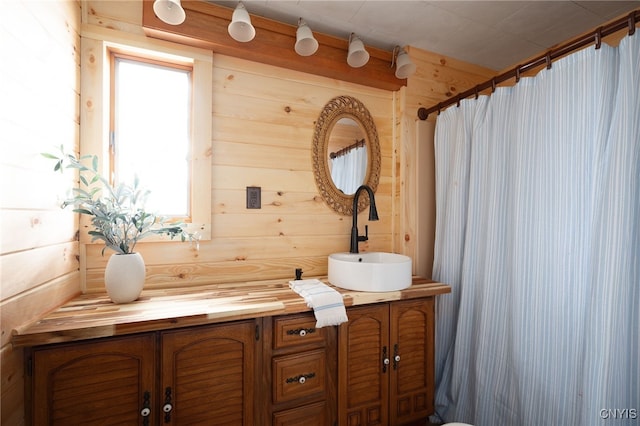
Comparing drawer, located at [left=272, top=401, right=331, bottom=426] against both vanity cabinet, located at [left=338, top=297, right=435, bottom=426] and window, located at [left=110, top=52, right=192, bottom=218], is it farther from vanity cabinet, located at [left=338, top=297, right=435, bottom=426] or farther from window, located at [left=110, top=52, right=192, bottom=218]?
window, located at [left=110, top=52, right=192, bottom=218]

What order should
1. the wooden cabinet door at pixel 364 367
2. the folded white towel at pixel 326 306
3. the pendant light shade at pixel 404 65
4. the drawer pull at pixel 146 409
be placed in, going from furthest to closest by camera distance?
the pendant light shade at pixel 404 65 → the wooden cabinet door at pixel 364 367 → the folded white towel at pixel 326 306 → the drawer pull at pixel 146 409

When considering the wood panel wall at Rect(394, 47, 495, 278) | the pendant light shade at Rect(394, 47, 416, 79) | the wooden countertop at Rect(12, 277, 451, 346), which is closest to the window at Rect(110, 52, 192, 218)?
the wooden countertop at Rect(12, 277, 451, 346)

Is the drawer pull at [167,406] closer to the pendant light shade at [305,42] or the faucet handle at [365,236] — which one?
the faucet handle at [365,236]

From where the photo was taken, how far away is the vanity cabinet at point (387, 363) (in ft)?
4.62

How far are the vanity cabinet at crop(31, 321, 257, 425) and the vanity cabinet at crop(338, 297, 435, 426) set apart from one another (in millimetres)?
478

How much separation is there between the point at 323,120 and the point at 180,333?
4.62ft

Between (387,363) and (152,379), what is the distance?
3.54ft

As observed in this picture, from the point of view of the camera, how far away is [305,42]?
1535 millimetres

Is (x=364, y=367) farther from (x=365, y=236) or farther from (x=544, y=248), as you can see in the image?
(x=544, y=248)

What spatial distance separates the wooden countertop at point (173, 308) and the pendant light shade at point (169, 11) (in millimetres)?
1257

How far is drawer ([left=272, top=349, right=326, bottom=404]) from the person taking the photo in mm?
1265

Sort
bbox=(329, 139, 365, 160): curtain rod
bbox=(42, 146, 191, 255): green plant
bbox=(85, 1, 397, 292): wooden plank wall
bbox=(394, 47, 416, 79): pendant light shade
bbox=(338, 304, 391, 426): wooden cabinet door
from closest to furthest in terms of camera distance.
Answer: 1. bbox=(42, 146, 191, 255): green plant
2. bbox=(338, 304, 391, 426): wooden cabinet door
3. bbox=(85, 1, 397, 292): wooden plank wall
4. bbox=(394, 47, 416, 79): pendant light shade
5. bbox=(329, 139, 365, 160): curtain rod

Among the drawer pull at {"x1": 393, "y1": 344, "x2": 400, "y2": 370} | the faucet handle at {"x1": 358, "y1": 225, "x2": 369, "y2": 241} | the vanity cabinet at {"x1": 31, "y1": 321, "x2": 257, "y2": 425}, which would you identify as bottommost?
the drawer pull at {"x1": 393, "y1": 344, "x2": 400, "y2": 370}

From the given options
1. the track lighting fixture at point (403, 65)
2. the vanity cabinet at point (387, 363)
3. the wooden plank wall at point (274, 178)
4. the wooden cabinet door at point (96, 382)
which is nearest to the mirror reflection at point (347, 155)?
the wooden plank wall at point (274, 178)
